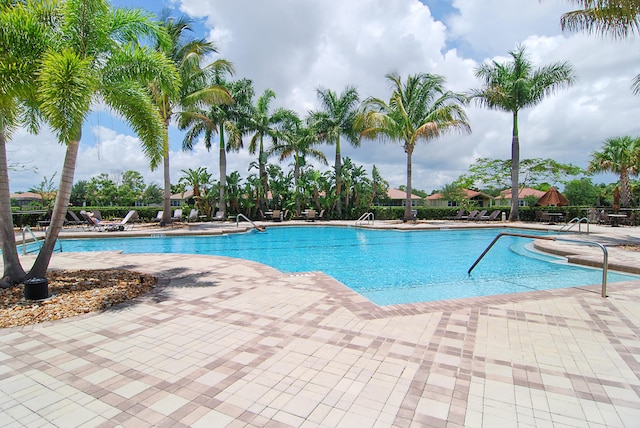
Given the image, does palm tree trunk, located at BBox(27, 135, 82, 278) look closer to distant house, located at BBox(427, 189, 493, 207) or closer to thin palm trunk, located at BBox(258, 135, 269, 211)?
thin palm trunk, located at BBox(258, 135, 269, 211)

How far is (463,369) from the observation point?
3102 mm

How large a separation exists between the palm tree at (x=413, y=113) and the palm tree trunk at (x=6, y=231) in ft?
58.4

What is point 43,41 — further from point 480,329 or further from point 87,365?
point 480,329

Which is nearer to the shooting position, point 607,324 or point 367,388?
point 367,388

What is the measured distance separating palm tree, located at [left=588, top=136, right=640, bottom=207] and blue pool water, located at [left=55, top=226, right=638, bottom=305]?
15.0m

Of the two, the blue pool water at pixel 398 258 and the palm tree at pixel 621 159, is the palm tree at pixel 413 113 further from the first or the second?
the palm tree at pixel 621 159

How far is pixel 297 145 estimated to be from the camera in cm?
2528

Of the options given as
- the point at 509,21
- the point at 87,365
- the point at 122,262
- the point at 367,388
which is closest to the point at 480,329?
the point at 367,388

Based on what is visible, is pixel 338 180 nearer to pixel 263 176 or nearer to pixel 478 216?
pixel 263 176

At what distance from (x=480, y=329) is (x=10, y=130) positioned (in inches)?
376

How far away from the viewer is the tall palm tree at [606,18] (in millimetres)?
9266

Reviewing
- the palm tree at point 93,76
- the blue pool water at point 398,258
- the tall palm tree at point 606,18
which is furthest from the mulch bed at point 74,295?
the tall palm tree at point 606,18

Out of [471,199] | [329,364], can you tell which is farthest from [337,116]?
[471,199]

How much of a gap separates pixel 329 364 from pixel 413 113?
21.2 metres
